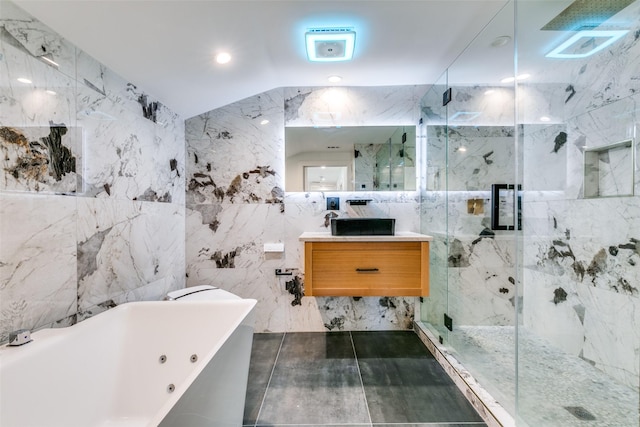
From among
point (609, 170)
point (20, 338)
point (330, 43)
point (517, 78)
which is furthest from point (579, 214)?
point (20, 338)

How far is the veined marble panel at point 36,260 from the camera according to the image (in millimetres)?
1196

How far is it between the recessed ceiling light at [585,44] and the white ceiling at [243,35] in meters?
0.45

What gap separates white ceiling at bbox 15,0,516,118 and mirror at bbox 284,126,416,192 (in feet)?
1.74

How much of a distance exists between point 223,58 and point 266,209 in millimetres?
1270

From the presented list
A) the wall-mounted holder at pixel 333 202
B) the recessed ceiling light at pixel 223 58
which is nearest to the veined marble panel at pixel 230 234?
the wall-mounted holder at pixel 333 202

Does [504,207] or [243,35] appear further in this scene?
[504,207]

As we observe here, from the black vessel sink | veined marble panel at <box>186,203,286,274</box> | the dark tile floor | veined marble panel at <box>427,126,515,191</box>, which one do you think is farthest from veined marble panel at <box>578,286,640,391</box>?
A: veined marble panel at <box>186,203,286,274</box>

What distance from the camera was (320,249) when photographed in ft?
7.04

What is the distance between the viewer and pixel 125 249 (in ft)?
6.31

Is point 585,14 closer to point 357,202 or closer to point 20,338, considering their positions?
point 357,202

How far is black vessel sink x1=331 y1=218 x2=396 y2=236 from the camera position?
2.29 meters

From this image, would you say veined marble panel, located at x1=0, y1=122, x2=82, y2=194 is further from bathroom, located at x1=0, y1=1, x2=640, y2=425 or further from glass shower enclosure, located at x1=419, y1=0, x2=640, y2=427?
glass shower enclosure, located at x1=419, y1=0, x2=640, y2=427

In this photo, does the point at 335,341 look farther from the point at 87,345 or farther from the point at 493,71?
the point at 493,71

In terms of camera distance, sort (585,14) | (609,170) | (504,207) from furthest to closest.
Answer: (504,207), (609,170), (585,14)
